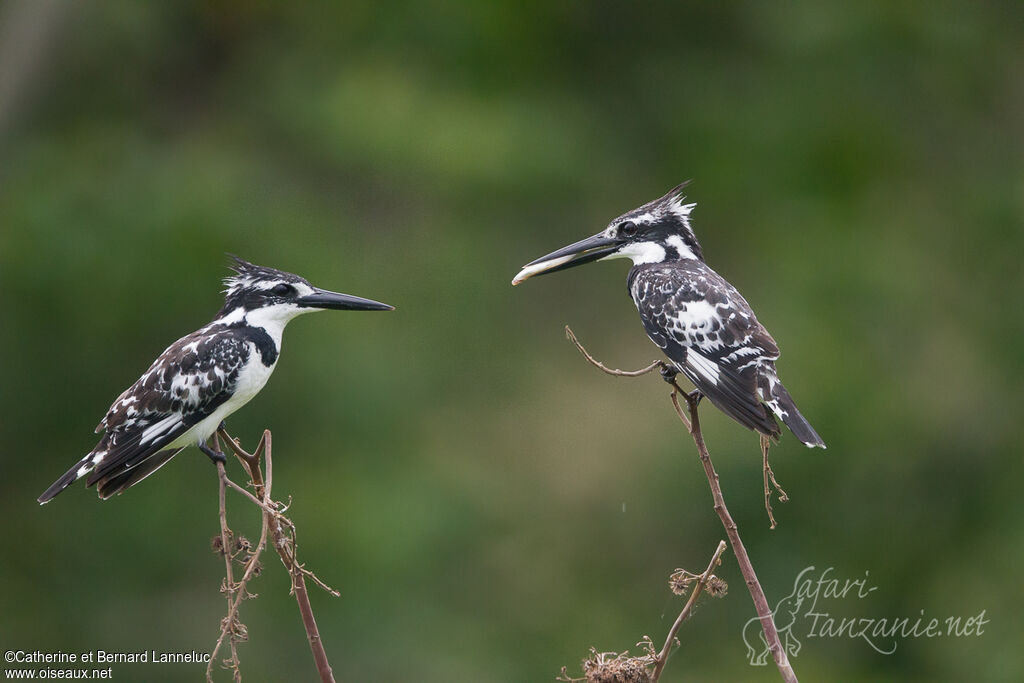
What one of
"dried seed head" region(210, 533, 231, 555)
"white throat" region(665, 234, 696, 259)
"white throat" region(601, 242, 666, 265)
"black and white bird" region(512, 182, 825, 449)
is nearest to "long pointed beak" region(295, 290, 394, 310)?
"black and white bird" region(512, 182, 825, 449)

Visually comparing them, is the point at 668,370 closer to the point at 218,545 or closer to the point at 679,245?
the point at 679,245

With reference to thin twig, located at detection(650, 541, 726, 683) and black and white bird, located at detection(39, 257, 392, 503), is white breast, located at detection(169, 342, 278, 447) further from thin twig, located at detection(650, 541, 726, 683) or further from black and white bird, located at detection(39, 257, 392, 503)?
thin twig, located at detection(650, 541, 726, 683)

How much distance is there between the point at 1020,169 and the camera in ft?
33.3

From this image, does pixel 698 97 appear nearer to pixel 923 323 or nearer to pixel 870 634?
pixel 923 323

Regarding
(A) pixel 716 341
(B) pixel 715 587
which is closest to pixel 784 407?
(A) pixel 716 341

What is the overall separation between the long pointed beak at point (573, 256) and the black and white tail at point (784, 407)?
766 mm

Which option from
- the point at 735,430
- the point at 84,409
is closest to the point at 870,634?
the point at 735,430

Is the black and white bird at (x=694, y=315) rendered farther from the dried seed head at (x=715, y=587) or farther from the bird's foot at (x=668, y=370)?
the dried seed head at (x=715, y=587)

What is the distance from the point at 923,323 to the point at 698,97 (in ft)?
9.58

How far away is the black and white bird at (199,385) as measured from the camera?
3.55 meters

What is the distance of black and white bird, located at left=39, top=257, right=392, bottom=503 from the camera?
3.55 metres

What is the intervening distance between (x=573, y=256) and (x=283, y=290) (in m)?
1.02

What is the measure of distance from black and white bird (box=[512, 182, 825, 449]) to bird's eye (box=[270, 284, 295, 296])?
70cm

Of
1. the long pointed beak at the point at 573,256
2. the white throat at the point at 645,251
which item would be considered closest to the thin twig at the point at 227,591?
the long pointed beak at the point at 573,256
